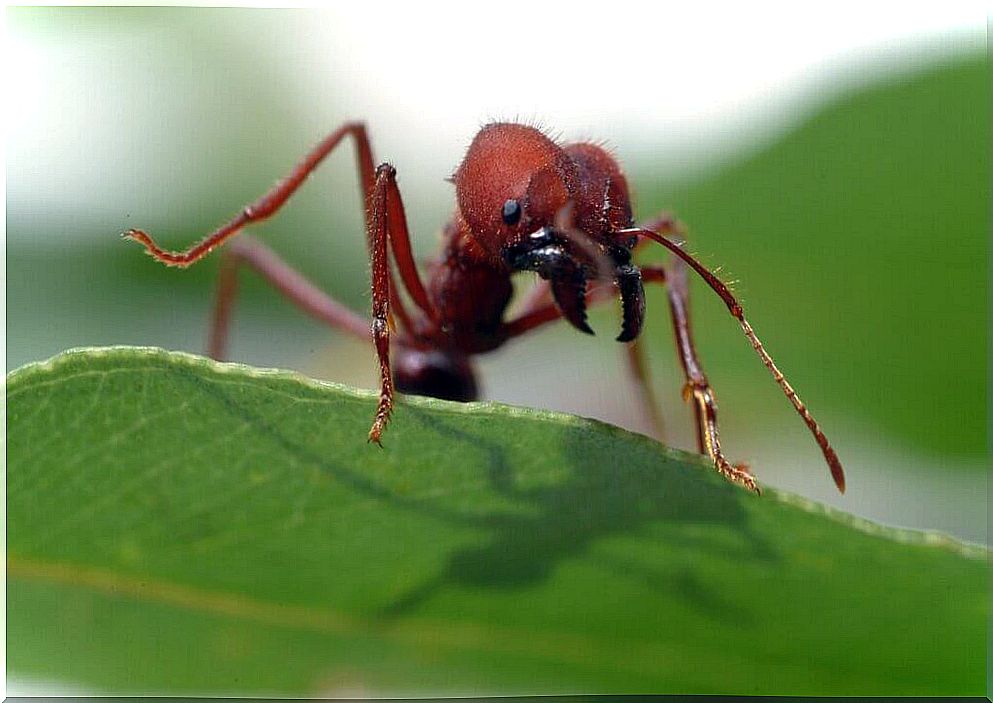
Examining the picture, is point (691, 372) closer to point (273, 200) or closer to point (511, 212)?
point (511, 212)

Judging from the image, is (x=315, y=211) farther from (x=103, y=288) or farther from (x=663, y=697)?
(x=663, y=697)

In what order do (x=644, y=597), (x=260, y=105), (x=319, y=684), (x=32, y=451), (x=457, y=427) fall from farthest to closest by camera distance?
(x=260, y=105) → (x=319, y=684) → (x=644, y=597) → (x=32, y=451) → (x=457, y=427)

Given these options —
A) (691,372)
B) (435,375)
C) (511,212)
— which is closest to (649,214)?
(435,375)

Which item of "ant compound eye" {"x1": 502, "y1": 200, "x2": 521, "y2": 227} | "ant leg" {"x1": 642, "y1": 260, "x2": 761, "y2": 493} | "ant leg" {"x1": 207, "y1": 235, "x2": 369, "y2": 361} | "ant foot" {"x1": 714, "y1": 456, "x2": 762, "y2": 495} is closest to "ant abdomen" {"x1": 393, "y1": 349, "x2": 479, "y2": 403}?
"ant leg" {"x1": 207, "y1": 235, "x2": 369, "y2": 361}

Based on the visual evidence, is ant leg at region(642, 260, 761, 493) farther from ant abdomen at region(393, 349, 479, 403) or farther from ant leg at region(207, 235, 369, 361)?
ant leg at region(207, 235, 369, 361)

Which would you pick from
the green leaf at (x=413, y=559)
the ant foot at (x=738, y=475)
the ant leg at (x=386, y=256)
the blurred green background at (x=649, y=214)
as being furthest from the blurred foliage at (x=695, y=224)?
the ant foot at (x=738, y=475)

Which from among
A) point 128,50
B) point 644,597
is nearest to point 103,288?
point 128,50

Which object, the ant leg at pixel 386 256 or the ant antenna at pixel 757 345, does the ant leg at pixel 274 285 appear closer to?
the ant leg at pixel 386 256

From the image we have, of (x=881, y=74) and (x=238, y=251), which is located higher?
(x=881, y=74)
